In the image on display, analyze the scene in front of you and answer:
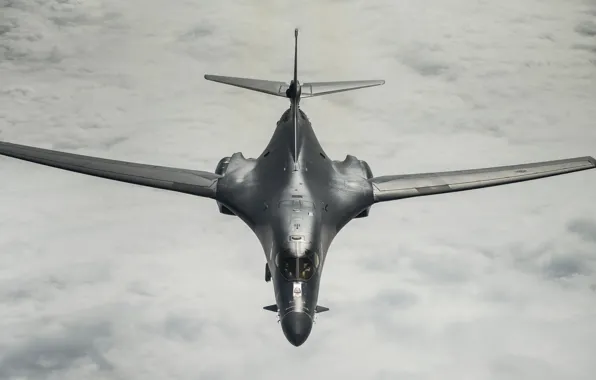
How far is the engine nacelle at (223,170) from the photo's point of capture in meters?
38.1

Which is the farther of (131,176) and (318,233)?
(131,176)

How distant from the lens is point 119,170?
37250 millimetres

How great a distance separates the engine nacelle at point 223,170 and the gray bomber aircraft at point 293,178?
65mm

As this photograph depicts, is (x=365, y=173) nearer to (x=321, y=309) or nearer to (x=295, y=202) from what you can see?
(x=295, y=202)

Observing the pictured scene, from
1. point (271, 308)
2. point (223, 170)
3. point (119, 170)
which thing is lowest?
point (271, 308)

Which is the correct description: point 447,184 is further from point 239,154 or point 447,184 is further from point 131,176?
point 131,176

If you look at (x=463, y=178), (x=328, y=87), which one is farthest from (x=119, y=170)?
(x=463, y=178)

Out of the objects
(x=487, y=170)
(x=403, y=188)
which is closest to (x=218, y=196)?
(x=403, y=188)

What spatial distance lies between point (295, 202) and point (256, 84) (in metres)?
10.4

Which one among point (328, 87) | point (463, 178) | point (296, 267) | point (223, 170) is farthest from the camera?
point (328, 87)

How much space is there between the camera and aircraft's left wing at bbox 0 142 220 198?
36969 mm

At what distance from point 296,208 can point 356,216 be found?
5.93 m

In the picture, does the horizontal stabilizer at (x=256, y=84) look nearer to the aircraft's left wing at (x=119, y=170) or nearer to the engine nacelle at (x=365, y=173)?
the engine nacelle at (x=365, y=173)

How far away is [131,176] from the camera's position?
3703 cm
